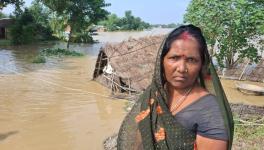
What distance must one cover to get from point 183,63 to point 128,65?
394 inches

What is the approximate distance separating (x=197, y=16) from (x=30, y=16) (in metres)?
23.2

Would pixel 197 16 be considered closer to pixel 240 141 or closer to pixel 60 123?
pixel 240 141

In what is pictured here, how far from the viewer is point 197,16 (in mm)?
8047

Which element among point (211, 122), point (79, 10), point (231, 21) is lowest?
point (211, 122)

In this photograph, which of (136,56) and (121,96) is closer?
(121,96)

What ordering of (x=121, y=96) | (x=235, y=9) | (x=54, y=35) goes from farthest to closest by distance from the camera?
1. (x=54, y=35)
2. (x=121, y=96)
3. (x=235, y=9)

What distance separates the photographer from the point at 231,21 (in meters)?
7.34

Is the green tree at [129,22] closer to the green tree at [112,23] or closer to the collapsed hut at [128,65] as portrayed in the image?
the green tree at [112,23]

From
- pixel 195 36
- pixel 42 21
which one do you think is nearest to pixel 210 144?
pixel 195 36

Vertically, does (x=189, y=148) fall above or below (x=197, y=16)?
below

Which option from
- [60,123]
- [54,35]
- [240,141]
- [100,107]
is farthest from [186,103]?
[54,35]

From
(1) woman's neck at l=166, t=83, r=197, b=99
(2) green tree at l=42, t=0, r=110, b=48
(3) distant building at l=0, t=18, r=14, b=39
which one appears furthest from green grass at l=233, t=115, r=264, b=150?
(3) distant building at l=0, t=18, r=14, b=39

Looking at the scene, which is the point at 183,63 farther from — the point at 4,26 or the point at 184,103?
the point at 4,26

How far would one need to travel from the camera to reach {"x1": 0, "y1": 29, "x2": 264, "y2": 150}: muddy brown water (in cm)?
760
